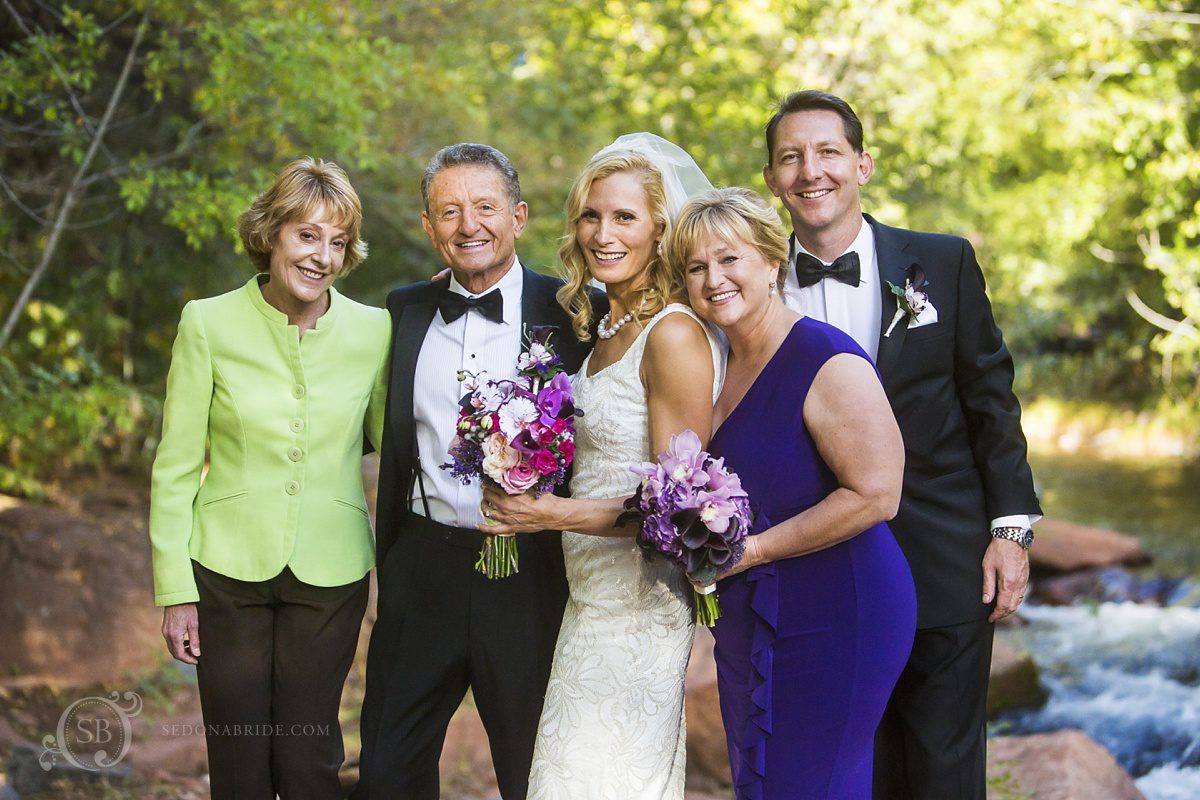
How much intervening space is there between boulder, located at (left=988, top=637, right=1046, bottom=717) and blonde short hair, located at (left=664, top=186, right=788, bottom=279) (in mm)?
5066

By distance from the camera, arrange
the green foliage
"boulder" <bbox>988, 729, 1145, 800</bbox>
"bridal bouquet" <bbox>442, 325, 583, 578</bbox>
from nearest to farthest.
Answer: "bridal bouquet" <bbox>442, 325, 583, 578</bbox> < "boulder" <bbox>988, 729, 1145, 800</bbox> < the green foliage

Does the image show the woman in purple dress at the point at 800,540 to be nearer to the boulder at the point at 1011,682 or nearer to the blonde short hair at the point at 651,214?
the blonde short hair at the point at 651,214

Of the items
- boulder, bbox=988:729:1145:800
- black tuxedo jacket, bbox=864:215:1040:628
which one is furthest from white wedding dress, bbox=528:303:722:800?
boulder, bbox=988:729:1145:800

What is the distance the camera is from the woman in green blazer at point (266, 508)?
3.33 metres

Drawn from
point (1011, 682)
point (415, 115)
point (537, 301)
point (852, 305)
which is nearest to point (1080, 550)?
point (1011, 682)

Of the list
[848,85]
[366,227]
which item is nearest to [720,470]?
[366,227]

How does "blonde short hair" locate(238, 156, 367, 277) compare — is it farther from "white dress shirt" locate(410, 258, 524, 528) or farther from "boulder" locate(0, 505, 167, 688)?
"boulder" locate(0, 505, 167, 688)

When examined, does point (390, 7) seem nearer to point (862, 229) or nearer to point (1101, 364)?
point (862, 229)

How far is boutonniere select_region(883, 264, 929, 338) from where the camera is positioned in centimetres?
331

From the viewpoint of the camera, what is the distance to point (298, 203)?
10.9 ft

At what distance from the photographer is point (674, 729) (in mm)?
3078

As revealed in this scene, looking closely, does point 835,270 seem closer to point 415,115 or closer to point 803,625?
point 803,625

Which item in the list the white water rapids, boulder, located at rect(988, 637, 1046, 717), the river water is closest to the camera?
the white water rapids

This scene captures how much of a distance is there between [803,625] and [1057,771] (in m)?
2.90
